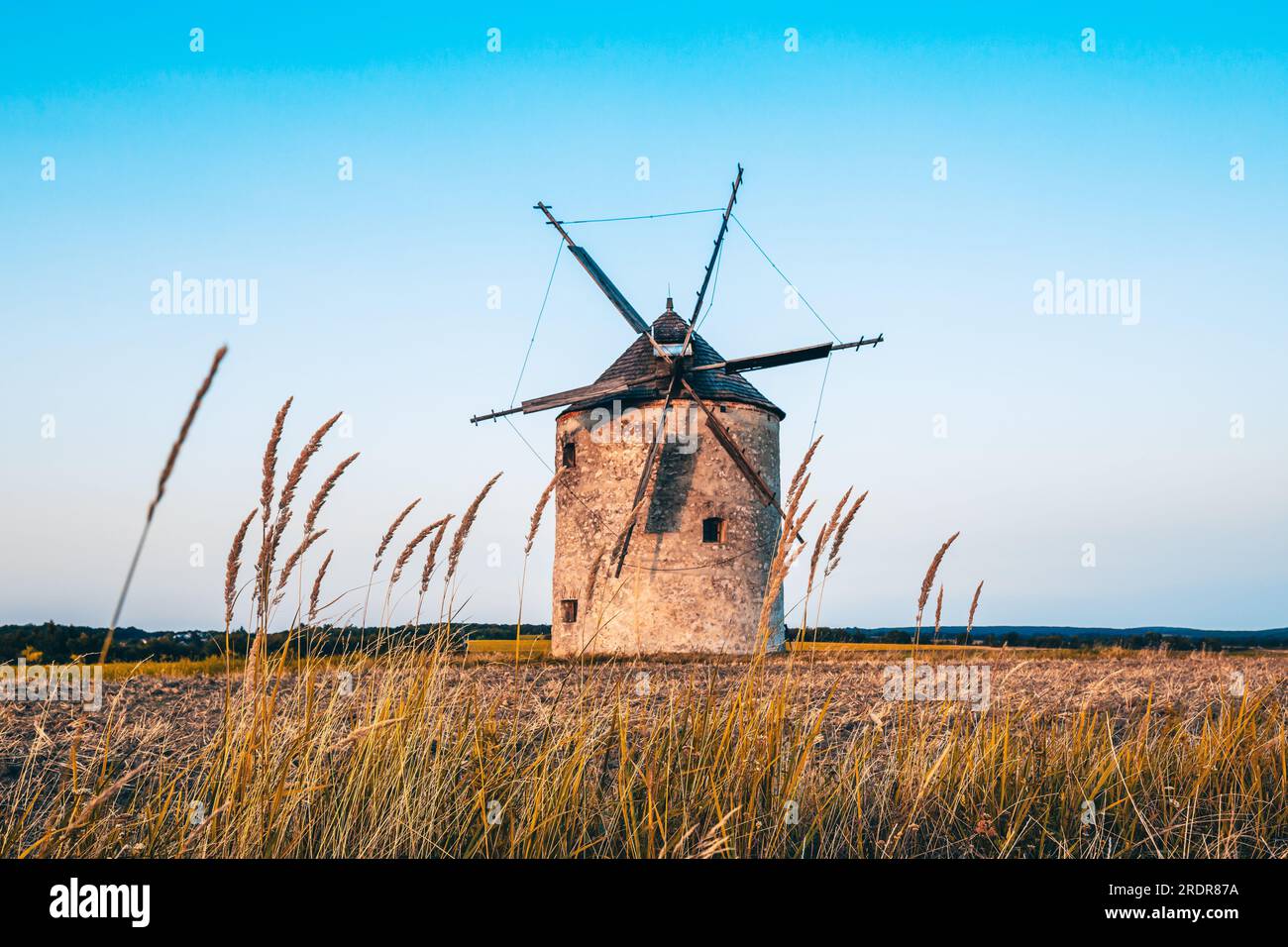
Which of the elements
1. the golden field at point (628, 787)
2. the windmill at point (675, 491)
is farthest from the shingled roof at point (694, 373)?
the golden field at point (628, 787)

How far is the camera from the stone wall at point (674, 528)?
1619 centimetres

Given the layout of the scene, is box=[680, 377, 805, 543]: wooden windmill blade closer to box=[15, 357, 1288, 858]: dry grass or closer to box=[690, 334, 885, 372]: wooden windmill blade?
box=[690, 334, 885, 372]: wooden windmill blade

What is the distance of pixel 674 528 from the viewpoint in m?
16.4

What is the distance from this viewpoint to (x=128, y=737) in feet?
15.5

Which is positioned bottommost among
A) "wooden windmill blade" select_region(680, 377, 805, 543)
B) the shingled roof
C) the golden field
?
the golden field

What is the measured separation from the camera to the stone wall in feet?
53.1

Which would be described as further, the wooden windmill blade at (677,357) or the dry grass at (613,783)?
the wooden windmill blade at (677,357)

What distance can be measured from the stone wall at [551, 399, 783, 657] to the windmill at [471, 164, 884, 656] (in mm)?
20

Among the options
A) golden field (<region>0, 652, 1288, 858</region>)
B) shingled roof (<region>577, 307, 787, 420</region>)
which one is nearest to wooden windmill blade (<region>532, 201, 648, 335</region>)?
shingled roof (<region>577, 307, 787, 420</region>)

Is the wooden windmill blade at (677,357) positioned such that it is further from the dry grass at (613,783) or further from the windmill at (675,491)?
the dry grass at (613,783)

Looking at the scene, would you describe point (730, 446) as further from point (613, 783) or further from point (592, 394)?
point (613, 783)

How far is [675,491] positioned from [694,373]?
2.36 metres

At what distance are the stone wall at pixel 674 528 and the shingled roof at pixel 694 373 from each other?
0.76 ft
